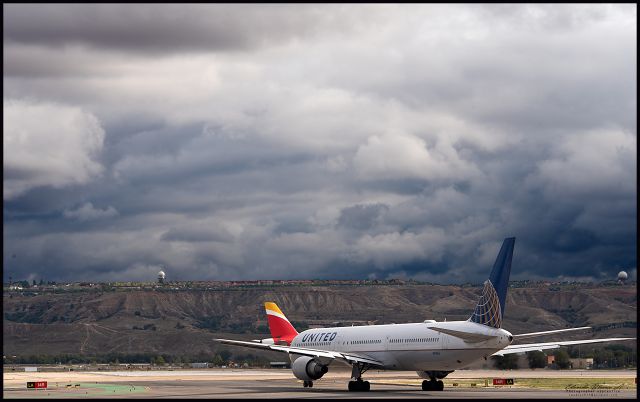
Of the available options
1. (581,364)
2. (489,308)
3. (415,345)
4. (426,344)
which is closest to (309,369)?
(415,345)

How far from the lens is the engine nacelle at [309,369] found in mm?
81062

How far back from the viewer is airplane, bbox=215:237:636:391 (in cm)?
7044

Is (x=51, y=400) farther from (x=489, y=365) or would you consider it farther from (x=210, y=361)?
(x=210, y=361)

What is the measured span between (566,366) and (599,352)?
1857 inches

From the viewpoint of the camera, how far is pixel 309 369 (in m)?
81.2

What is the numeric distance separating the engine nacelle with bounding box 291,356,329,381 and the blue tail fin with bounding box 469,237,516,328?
50.9 ft

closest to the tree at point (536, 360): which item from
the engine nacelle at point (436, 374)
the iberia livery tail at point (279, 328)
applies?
the iberia livery tail at point (279, 328)

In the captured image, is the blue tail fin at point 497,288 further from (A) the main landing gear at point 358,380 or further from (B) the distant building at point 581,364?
(B) the distant building at point 581,364

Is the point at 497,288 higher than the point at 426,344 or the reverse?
higher

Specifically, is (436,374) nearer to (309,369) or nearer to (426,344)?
(426,344)

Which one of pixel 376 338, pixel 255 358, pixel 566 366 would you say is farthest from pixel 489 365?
pixel 255 358

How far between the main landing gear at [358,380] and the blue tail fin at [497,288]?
11.4 metres

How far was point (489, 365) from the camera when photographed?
119875 mm

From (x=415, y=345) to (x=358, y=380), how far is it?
17.8 feet
